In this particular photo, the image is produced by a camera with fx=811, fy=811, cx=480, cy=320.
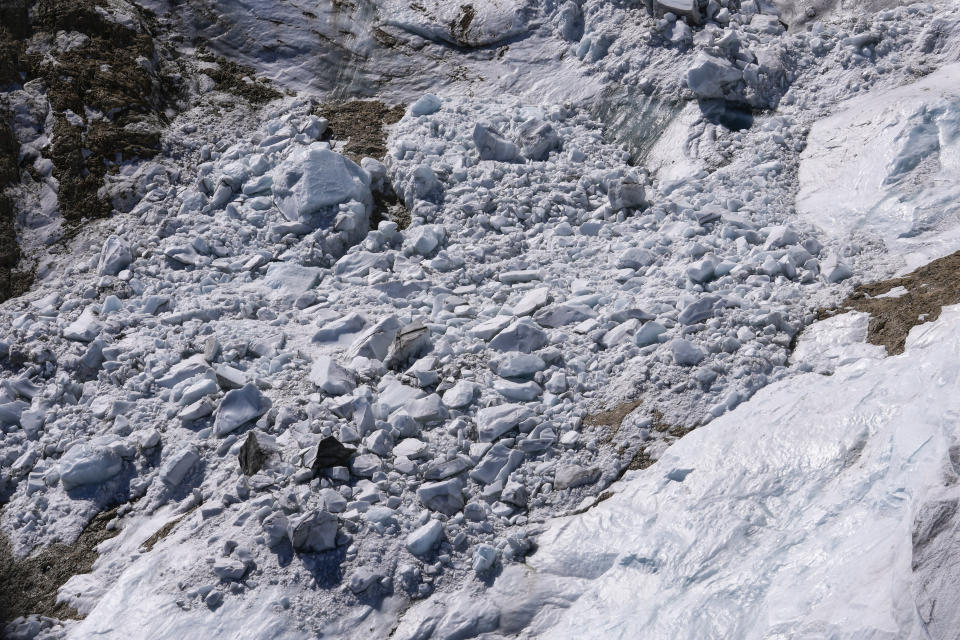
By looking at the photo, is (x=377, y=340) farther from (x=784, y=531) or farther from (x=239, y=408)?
(x=784, y=531)

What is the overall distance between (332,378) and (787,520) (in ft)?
9.67

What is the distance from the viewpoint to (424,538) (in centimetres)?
448

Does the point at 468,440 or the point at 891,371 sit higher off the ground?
the point at 891,371

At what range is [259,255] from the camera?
692cm

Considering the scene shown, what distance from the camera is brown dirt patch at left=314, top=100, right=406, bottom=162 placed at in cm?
806

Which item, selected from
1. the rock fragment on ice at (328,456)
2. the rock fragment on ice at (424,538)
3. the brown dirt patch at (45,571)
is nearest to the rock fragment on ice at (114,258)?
the brown dirt patch at (45,571)

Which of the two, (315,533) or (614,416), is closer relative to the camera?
(315,533)

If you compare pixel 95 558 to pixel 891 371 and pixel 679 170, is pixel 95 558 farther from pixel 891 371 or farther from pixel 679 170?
pixel 679 170

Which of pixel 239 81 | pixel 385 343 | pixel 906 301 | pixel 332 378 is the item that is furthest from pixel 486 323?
pixel 239 81

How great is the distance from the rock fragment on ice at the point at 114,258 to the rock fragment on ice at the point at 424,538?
4.08 m

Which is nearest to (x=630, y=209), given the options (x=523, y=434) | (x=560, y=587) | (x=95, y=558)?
(x=523, y=434)

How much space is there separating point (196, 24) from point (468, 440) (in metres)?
7.13

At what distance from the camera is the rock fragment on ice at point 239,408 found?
209 inches

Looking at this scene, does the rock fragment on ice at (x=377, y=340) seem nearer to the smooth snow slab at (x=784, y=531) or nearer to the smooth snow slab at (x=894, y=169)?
the smooth snow slab at (x=784, y=531)
